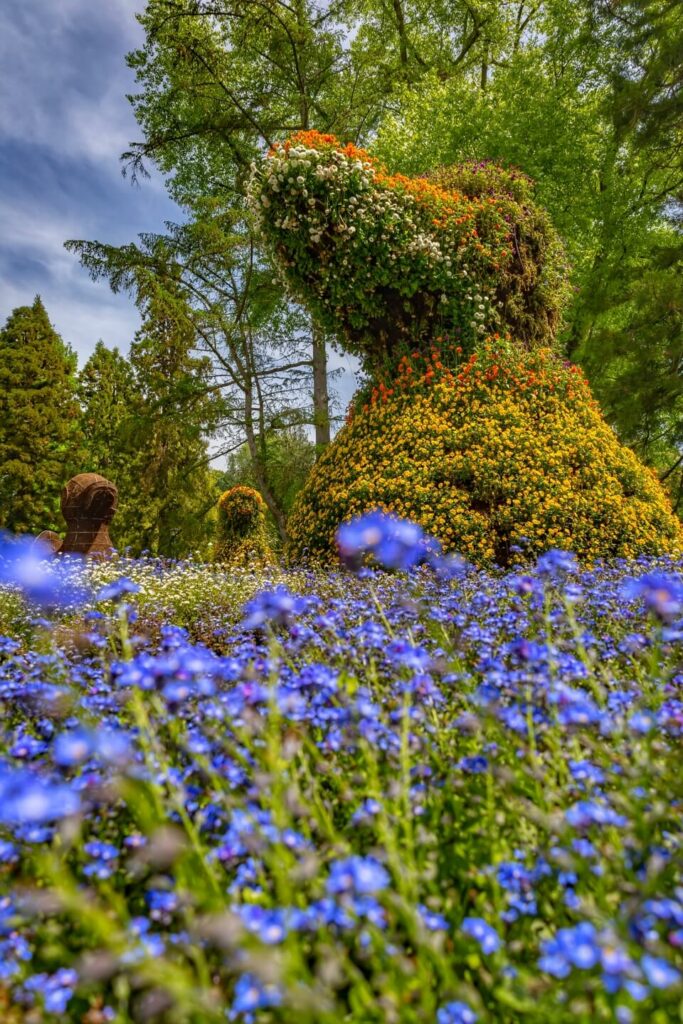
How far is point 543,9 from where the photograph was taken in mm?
16781

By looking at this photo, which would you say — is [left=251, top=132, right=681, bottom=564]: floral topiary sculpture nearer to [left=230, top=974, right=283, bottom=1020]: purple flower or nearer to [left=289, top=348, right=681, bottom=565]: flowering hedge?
[left=289, top=348, right=681, bottom=565]: flowering hedge

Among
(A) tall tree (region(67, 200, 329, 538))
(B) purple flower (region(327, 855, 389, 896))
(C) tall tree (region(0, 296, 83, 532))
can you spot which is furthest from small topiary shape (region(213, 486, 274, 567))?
(C) tall tree (region(0, 296, 83, 532))

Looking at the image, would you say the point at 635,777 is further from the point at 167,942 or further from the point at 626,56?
the point at 626,56

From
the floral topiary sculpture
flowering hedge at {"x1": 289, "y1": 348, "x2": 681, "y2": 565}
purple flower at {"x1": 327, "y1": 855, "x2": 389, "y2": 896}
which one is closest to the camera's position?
purple flower at {"x1": 327, "y1": 855, "x2": 389, "y2": 896}

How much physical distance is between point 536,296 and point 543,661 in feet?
27.7

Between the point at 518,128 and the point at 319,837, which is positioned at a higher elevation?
the point at 518,128

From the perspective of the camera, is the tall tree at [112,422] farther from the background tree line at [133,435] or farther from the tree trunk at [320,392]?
the tree trunk at [320,392]

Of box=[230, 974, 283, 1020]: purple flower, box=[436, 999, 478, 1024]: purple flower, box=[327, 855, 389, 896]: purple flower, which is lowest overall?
box=[436, 999, 478, 1024]: purple flower

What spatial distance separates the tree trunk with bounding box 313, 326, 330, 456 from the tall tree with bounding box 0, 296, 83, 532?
10.4 meters

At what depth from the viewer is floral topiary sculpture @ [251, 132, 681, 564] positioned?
6516 millimetres

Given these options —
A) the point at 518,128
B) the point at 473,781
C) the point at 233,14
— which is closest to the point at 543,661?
the point at 473,781

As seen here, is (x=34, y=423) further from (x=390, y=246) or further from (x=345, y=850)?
(x=345, y=850)

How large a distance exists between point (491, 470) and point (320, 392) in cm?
809

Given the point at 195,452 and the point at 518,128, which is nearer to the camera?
the point at 518,128
